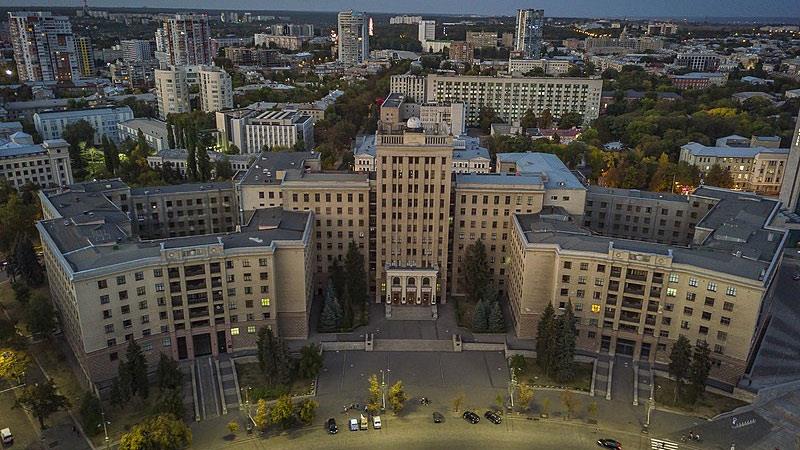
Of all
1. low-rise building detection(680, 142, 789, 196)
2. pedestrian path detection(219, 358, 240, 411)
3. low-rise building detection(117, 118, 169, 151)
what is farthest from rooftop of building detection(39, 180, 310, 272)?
low-rise building detection(680, 142, 789, 196)

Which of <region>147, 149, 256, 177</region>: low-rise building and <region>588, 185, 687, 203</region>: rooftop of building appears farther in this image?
<region>147, 149, 256, 177</region>: low-rise building

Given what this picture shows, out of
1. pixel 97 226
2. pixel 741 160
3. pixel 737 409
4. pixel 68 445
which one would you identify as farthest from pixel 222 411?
pixel 741 160

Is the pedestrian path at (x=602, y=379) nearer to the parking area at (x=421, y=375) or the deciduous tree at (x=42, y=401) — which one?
the parking area at (x=421, y=375)

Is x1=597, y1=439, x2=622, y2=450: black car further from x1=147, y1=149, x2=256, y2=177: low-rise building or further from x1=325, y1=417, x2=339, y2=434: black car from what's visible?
x1=147, y1=149, x2=256, y2=177: low-rise building

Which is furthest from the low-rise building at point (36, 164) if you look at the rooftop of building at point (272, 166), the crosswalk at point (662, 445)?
the crosswalk at point (662, 445)

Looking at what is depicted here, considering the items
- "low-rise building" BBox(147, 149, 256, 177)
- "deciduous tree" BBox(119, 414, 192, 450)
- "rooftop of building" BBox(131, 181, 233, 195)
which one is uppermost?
"rooftop of building" BBox(131, 181, 233, 195)

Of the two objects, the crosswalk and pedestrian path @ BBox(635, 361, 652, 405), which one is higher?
pedestrian path @ BBox(635, 361, 652, 405)

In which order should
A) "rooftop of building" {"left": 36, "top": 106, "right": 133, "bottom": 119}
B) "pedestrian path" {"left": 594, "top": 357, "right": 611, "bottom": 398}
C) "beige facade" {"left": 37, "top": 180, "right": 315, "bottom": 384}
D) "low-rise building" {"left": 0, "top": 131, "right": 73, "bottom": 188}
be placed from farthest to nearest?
"rooftop of building" {"left": 36, "top": 106, "right": 133, "bottom": 119} → "low-rise building" {"left": 0, "top": 131, "right": 73, "bottom": 188} → "pedestrian path" {"left": 594, "top": 357, "right": 611, "bottom": 398} → "beige facade" {"left": 37, "top": 180, "right": 315, "bottom": 384}
